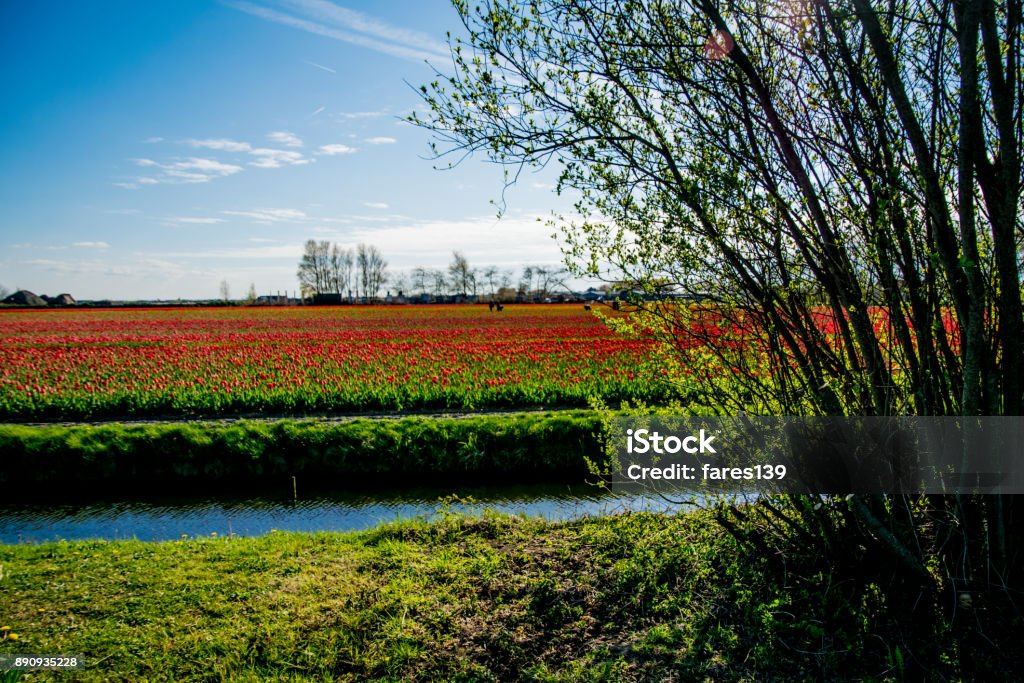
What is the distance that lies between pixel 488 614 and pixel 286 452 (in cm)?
632

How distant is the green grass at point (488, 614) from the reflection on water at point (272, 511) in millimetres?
2174

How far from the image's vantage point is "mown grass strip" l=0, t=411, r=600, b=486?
8930 millimetres

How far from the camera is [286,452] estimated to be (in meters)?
9.21

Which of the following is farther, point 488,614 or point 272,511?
point 272,511

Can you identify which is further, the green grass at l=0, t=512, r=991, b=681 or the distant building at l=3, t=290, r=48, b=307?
the distant building at l=3, t=290, r=48, b=307

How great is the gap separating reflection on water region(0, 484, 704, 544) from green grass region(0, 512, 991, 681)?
217 centimetres

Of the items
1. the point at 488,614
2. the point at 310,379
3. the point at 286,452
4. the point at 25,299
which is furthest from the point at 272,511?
the point at 25,299

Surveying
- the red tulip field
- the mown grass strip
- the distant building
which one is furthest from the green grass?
the distant building

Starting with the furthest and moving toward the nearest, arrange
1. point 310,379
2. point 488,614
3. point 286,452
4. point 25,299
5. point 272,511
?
1. point 25,299
2. point 310,379
3. point 286,452
4. point 272,511
5. point 488,614

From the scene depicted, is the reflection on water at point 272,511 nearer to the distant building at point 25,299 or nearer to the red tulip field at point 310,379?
the red tulip field at point 310,379

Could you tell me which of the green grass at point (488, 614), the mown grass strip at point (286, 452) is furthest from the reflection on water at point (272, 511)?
the green grass at point (488, 614)

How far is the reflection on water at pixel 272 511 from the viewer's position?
23.8ft

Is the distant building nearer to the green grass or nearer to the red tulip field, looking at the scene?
the red tulip field

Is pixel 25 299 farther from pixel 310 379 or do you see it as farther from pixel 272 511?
pixel 272 511
